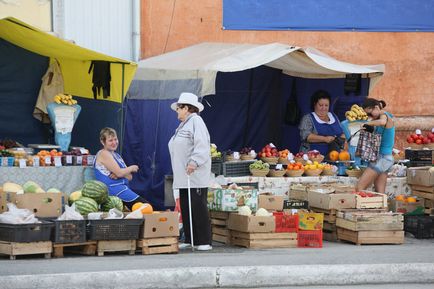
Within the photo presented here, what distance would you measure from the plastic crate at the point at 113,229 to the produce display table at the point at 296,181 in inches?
130

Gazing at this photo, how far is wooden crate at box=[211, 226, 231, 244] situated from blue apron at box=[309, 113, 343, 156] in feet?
12.6

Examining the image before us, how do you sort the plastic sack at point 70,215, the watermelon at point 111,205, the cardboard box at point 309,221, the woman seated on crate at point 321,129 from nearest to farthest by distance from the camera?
the plastic sack at point 70,215, the watermelon at point 111,205, the cardboard box at point 309,221, the woman seated on crate at point 321,129

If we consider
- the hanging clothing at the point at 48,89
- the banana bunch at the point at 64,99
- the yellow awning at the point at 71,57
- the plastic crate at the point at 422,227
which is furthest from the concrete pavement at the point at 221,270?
the hanging clothing at the point at 48,89

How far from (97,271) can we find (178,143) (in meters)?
2.52

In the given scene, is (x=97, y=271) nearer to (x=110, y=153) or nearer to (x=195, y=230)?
(x=195, y=230)

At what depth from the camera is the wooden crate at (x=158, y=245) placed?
11.9m

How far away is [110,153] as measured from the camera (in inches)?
537

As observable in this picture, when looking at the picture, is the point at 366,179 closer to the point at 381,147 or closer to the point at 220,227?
the point at 381,147

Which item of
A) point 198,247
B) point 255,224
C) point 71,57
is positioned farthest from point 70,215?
point 71,57

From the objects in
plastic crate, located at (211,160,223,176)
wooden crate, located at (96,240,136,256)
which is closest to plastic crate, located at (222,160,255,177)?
plastic crate, located at (211,160,223,176)

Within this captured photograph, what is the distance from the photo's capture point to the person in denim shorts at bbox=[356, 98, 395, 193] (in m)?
14.7

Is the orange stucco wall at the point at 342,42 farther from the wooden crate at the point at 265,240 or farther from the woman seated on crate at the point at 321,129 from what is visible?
the wooden crate at the point at 265,240

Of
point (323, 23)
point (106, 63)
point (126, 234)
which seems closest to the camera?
point (126, 234)

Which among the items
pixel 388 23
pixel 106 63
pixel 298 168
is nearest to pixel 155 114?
pixel 106 63
